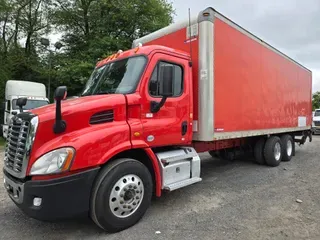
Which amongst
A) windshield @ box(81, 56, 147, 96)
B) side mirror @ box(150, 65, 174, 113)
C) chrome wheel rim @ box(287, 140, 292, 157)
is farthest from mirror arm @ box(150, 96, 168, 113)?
chrome wheel rim @ box(287, 140, 292, 157)

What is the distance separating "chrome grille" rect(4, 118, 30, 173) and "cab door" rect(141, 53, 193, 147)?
1596mm

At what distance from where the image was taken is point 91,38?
1820 cm

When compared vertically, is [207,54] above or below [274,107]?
above

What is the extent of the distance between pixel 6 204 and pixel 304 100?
31.9 feet

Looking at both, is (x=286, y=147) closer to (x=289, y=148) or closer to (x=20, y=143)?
(x=289, y=148)

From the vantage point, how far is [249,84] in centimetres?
618

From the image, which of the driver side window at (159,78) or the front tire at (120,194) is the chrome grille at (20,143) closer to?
the front tire at (120,194)

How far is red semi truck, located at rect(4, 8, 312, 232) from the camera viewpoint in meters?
3.21

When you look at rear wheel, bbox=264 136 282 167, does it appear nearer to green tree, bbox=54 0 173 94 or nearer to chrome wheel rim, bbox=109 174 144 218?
chrome wheel rim, bbox=109 174 144 218

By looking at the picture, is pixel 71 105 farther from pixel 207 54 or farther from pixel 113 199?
pixel 207 54

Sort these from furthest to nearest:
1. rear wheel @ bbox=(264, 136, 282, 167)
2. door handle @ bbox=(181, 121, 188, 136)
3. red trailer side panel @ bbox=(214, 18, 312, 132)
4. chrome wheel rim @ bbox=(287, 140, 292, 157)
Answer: chrome wheel rim @ bbox=(287, 140, 292, 157)
rear wheel @ bbox=(264, 136, 282, 167)
red trailer side panel @ bbox=(214, 18, 312, 132)
door handle @ bbox=(181, 121, 188, 136)

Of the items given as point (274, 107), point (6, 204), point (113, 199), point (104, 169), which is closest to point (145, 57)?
point (104, 169)

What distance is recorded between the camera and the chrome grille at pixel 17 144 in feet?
10.9

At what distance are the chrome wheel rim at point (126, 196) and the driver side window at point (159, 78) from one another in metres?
1.34
